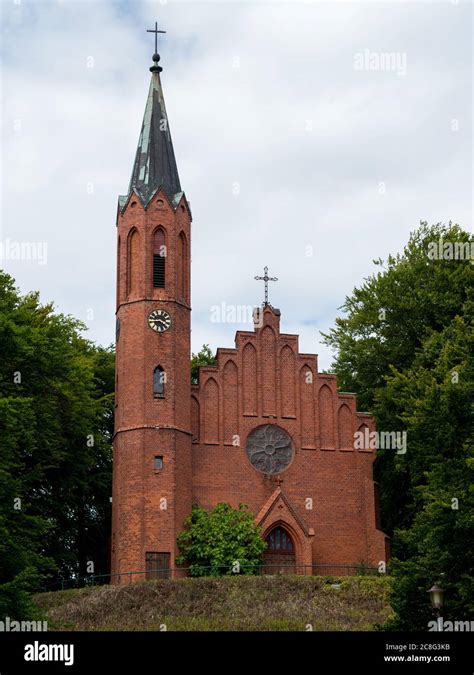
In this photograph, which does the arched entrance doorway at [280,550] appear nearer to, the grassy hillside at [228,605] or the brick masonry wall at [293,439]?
the brick masonry wall at [293,439]

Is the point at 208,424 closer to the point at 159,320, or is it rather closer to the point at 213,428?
the point at 213,428

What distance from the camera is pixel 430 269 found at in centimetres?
5197

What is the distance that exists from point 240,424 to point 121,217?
9.45 m

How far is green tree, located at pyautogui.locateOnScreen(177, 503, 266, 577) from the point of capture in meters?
44.3

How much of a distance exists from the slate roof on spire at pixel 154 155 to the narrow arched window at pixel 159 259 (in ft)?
4.65

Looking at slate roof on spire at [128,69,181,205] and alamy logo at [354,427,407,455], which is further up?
slate roof on spire at [128,69,181,205]

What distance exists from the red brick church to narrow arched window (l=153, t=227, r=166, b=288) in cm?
4

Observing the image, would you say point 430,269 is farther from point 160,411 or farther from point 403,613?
point 403,613

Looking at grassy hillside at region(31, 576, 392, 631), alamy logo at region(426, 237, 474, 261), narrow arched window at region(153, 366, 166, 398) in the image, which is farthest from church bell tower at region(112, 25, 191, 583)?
alamy logo at region(426, 237, 474, 261)

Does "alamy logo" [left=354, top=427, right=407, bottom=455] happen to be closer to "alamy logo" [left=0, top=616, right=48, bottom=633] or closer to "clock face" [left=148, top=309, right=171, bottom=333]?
"clock face" [left=148, top=309, right=171, bottom=333]
